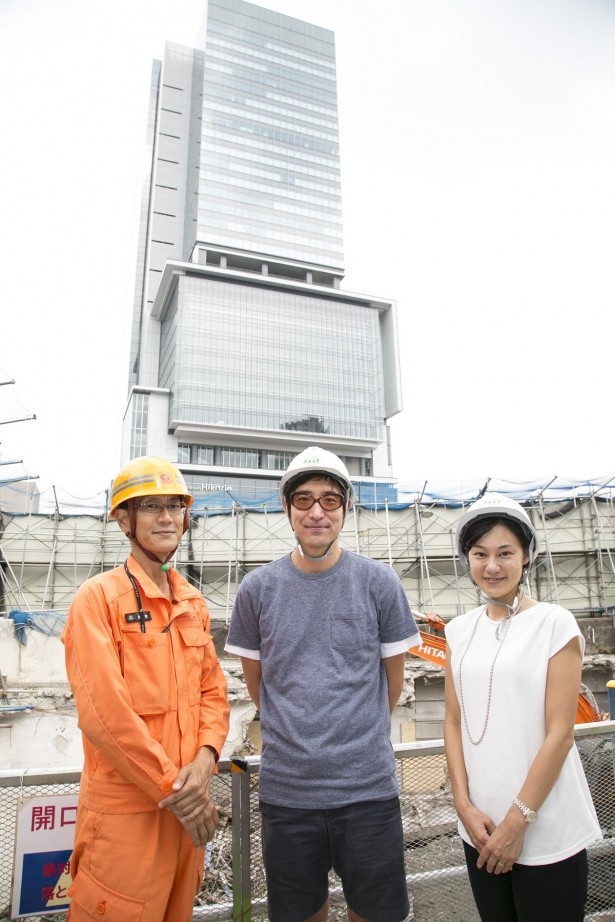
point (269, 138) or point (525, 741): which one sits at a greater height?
point (269, 138)

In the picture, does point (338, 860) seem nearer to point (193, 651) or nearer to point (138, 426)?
point (193, 651)

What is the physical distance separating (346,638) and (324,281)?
228ft

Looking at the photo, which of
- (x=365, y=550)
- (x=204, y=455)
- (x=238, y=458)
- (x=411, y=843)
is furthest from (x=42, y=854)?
(x=238, y=458)

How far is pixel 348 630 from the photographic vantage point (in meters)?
1.90

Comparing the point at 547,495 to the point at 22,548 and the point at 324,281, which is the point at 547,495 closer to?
the point at 22,548

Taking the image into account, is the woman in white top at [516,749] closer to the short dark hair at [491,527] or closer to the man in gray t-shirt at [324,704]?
the short dark hair at [491,527]

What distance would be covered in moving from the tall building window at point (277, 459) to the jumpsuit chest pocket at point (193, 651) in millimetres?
53877

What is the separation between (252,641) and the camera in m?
2.00

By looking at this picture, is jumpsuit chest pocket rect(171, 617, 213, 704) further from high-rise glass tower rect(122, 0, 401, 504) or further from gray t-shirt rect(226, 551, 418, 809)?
high-rise glass tower rect(122, 0, 401, 504)

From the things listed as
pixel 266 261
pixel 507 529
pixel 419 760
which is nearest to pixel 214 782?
pixel 419 760

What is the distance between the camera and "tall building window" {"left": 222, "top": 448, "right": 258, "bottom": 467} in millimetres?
54750

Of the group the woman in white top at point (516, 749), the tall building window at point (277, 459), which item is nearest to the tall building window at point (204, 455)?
the tall building window at point (277, 459)

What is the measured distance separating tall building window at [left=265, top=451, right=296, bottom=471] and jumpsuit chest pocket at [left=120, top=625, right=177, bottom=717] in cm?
5403

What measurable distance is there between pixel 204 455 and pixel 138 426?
686 cm
